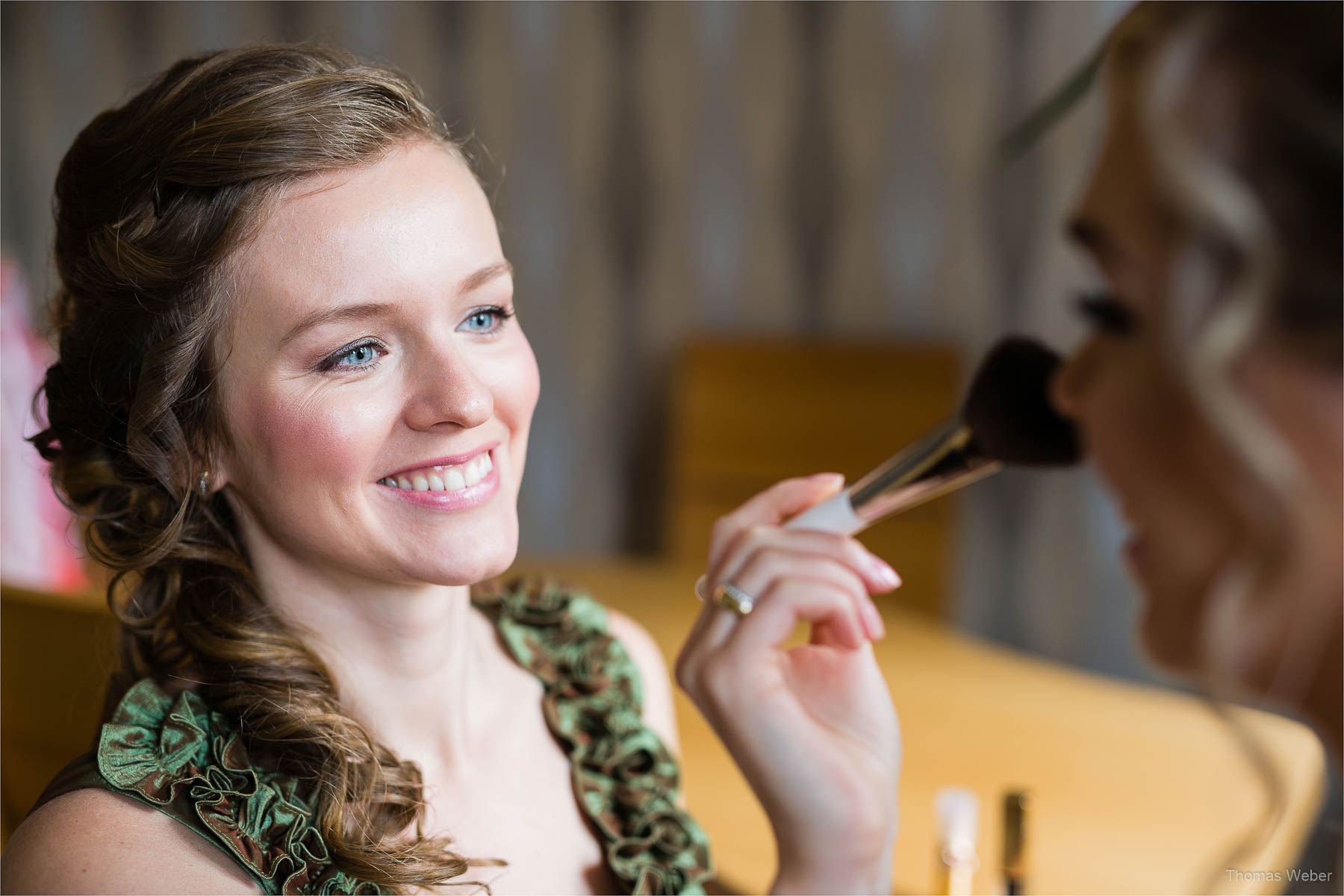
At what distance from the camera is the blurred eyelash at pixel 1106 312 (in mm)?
542

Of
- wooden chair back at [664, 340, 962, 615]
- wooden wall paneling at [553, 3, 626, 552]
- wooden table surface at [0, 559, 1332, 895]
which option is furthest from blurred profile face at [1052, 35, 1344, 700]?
wooden wall paneling at [553, 3, 626, 552]

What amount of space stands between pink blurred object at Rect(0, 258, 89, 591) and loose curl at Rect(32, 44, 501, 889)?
1129mm

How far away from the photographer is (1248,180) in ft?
1.59

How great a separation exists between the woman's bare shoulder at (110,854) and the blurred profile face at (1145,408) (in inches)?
25.3

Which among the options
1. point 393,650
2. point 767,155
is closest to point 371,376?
point 393,650

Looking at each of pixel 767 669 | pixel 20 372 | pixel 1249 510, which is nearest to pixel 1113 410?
pixel 1249 510

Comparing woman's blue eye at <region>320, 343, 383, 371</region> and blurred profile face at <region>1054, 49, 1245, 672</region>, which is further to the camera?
woman's blue eye at <region>320, 343, 383, 371</region>

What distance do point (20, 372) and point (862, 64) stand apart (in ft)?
6.27

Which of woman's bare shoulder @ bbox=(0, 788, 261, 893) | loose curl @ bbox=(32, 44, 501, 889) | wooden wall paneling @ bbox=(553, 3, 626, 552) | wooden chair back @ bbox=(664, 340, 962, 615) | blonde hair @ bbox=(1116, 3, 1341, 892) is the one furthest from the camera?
wooden wall paneling @ bbox=(553, 3, 626, 552)

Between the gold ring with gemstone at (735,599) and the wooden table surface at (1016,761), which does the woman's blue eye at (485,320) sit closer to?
the gold ring with gemstone at (735,599)

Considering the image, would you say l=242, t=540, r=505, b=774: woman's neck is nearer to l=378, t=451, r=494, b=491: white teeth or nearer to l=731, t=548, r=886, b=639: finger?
l=378, t=451, r=494, b=491: white teeth

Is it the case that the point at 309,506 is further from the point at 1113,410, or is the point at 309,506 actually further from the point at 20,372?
the point at 20,372

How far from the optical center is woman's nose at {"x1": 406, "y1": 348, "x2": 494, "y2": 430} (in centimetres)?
81

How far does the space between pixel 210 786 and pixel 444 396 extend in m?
0.33
